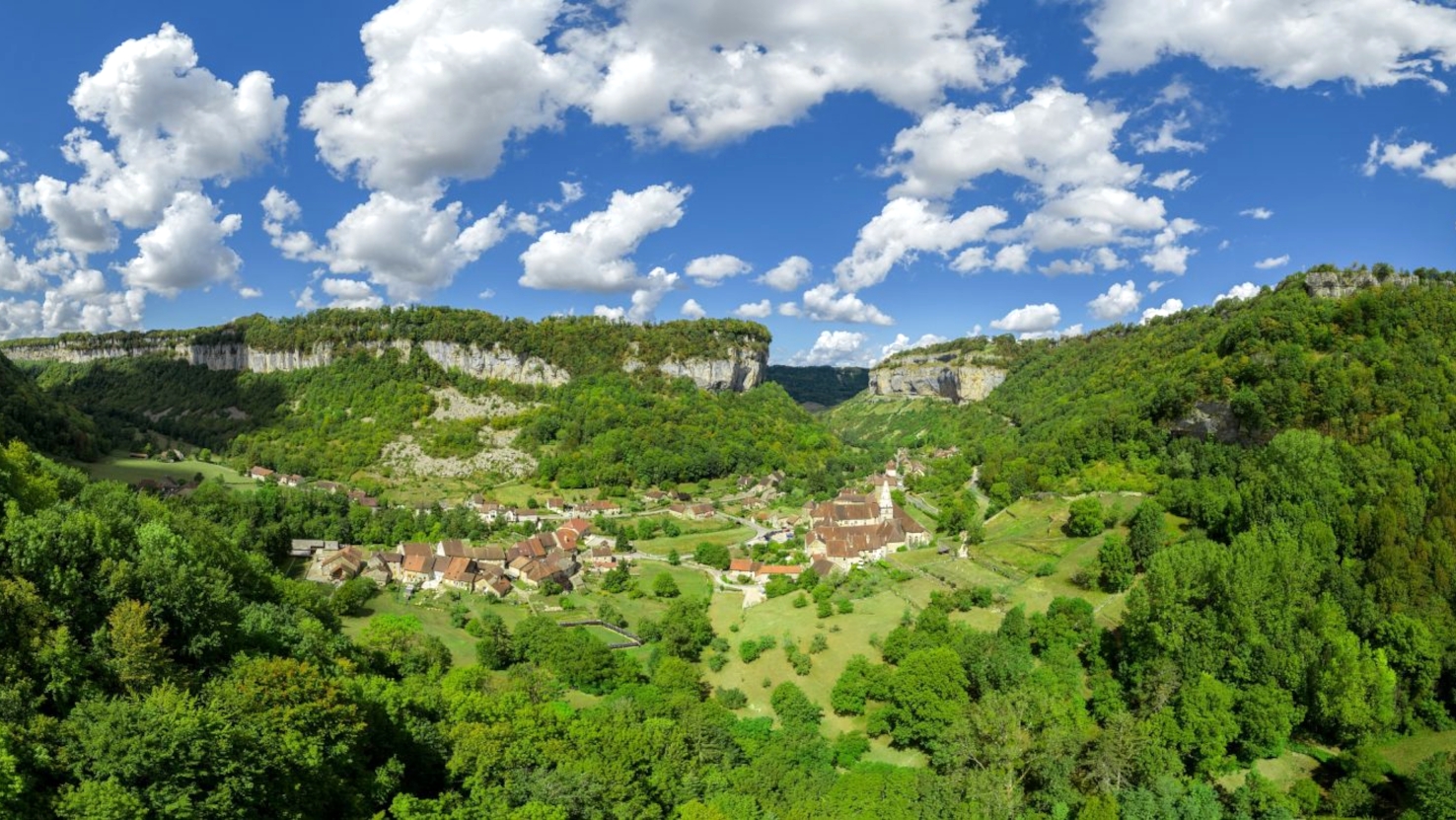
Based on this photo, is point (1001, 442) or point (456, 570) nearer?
point (456, 570)

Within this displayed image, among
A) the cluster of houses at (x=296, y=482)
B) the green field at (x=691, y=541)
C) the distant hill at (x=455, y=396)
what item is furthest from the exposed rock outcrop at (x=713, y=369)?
the green field at (x=691, y=541)

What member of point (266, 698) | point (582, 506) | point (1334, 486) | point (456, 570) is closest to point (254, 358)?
point (582, 506)

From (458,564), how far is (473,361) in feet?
228

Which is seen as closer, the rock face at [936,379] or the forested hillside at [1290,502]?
the forested hillside at [1290,502]

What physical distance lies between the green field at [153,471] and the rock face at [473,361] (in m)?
38.7

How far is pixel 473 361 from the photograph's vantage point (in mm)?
114312

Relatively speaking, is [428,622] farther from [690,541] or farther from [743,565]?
[690,541]

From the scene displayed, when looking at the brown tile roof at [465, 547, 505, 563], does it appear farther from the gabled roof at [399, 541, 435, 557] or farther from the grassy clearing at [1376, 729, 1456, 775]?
the grassy clearing at [1376, 729, 1456, 775]

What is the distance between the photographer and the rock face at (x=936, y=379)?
13488cm

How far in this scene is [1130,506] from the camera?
52.4 m

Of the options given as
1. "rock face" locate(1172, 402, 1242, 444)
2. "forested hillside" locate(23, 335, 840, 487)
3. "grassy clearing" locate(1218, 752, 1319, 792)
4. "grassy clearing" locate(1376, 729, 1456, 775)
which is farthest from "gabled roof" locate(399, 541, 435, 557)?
"rock face" locate(1172, 402, 1242, 444)

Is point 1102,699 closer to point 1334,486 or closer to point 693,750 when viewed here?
point 693,750

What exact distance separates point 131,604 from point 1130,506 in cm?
5629

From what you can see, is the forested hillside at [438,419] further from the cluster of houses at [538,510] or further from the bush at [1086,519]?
the bush at [1086,519]
